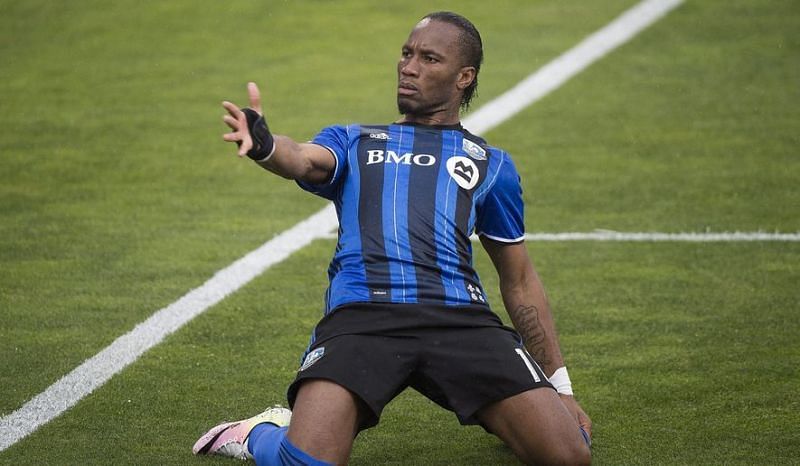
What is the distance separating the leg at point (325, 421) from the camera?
451cm

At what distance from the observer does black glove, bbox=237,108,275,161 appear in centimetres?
437

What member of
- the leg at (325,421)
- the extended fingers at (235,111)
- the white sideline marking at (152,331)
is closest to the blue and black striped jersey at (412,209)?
the leg at (325,421)

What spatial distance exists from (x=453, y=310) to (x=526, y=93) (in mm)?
7537

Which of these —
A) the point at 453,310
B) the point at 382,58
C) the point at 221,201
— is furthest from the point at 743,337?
the point at 382,58

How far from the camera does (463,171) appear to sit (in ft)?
16.6

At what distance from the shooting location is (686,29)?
45.3 ft

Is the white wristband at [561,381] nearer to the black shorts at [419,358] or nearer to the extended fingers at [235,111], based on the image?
the black shorts at [419,358]

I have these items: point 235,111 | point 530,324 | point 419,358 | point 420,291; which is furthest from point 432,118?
point 235,111

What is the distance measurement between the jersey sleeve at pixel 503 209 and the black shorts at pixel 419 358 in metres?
0.47

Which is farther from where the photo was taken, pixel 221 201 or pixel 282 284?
pixel 221 201

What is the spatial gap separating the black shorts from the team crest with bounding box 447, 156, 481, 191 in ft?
1.67

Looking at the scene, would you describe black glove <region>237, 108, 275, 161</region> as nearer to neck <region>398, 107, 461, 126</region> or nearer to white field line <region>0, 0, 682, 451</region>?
neck <region>398, 107, 461, 126</region>

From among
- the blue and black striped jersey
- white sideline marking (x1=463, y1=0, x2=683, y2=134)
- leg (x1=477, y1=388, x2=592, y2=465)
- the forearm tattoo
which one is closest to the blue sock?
the blue and black striped jersey

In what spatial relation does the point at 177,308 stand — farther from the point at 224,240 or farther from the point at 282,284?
the point at 224,240
